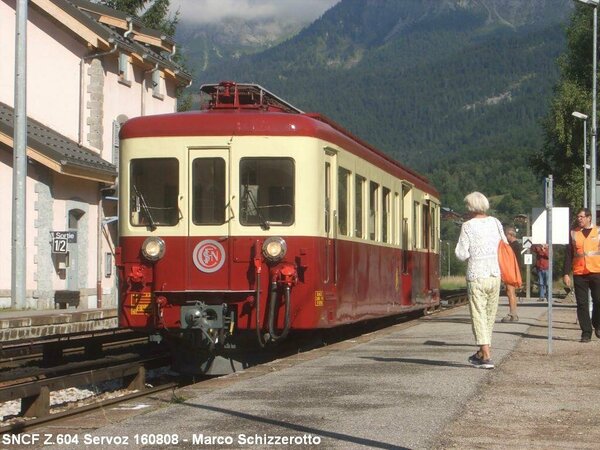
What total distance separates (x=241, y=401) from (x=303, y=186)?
4308 mm

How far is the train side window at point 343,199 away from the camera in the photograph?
14484 millimetres

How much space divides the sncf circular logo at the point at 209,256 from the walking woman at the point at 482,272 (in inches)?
104

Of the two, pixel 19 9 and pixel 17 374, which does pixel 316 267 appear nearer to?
pixel 17 374

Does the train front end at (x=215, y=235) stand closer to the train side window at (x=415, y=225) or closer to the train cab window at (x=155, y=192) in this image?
the train cab window at (x=155, y=192)

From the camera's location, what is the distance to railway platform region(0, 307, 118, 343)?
2083 cm

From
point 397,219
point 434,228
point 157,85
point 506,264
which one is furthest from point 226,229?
point 157,85

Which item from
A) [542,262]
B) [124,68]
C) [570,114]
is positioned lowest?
[542,262]

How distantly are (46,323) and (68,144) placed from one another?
11241 mm

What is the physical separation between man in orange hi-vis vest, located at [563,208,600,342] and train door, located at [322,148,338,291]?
3.44 metres

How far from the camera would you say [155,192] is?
13562 mm

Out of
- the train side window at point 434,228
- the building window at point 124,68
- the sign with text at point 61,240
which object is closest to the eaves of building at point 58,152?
the sign with text at point 61,240

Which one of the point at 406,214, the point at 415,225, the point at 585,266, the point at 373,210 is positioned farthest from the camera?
the point at 415,225

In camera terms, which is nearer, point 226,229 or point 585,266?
point 226,229

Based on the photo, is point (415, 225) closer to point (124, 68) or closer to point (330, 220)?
point (330, 220)
